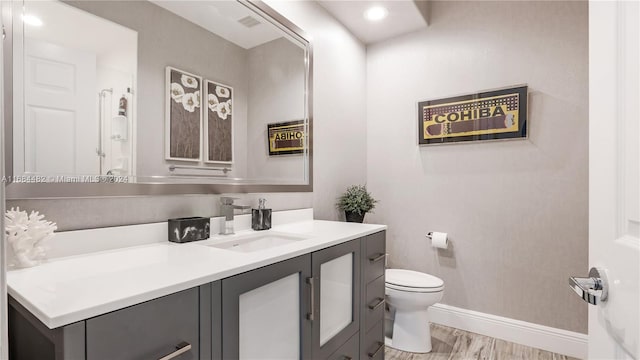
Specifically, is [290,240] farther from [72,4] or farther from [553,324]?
[553,324]

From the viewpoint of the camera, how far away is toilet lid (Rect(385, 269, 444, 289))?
199cm

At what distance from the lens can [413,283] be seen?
2.02 metres

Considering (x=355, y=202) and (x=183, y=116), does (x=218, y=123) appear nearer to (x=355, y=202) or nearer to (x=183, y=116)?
(x=183, y=116)

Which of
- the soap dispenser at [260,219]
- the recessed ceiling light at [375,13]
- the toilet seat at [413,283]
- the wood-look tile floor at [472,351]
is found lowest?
the wood-look tile floor at [472,351]

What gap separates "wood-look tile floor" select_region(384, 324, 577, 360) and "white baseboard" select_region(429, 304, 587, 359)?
0.04 meters

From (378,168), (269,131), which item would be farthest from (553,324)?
(269,131)

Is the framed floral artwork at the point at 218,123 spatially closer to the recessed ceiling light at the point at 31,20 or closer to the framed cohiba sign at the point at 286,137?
the framed cohiba sign at the point at 286,137

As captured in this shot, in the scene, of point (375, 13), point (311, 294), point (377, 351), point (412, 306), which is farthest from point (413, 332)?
point (375, 13)

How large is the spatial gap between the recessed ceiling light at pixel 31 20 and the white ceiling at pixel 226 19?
424mm

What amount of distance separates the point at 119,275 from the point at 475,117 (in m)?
2.34

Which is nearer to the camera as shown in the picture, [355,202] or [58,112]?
[58,112]

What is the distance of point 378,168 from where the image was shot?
2.73 meters

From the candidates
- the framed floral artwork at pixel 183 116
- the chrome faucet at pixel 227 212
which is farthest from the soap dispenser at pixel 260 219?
the framed floral artwork at pixel 183 116

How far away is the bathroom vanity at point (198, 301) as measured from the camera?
0.62 meters
